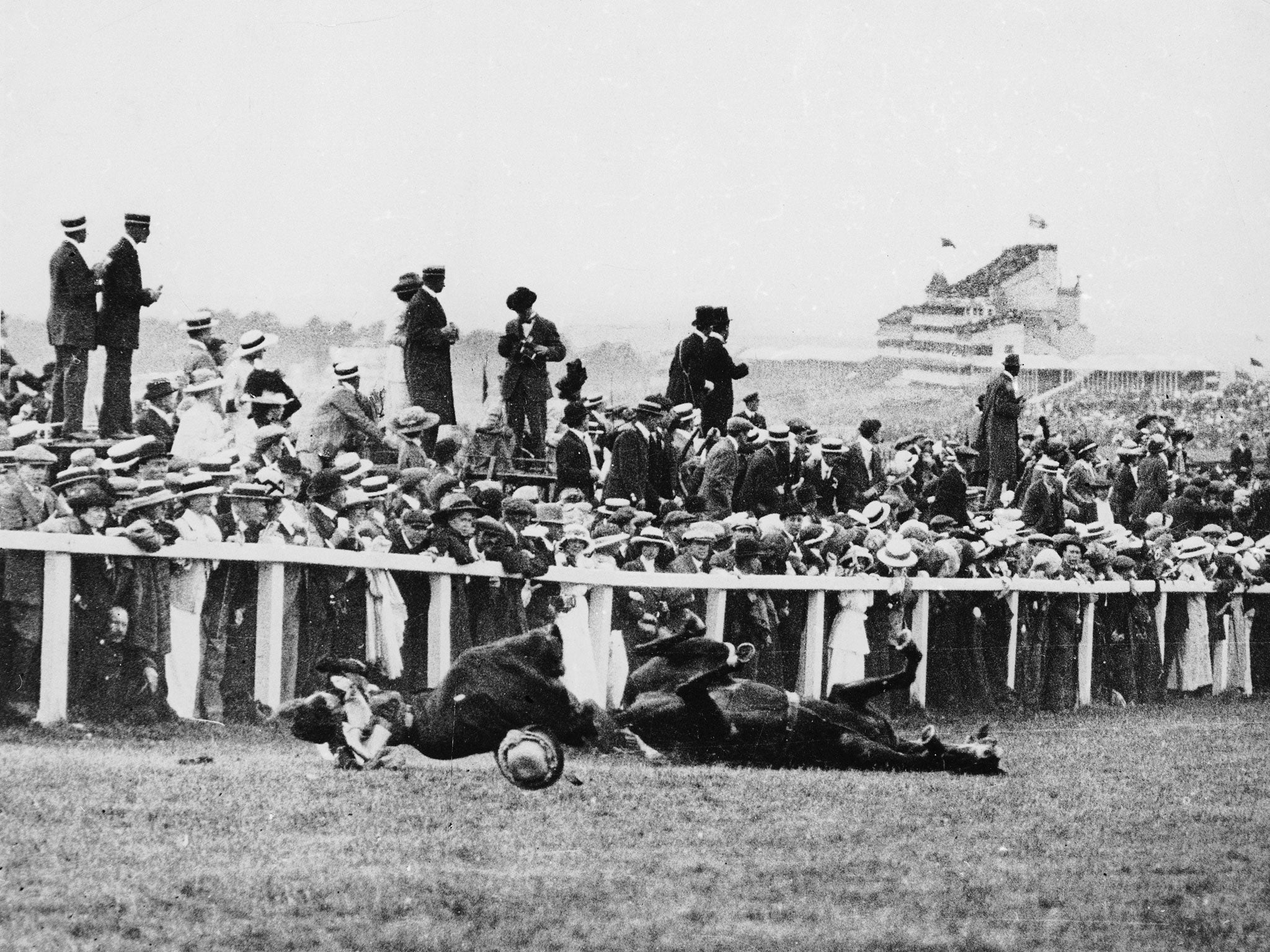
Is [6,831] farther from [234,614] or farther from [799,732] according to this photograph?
[799,732]

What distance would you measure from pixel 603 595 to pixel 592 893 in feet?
7.58

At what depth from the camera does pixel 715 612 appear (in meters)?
14.0

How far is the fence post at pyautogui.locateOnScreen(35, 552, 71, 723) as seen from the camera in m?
11.6

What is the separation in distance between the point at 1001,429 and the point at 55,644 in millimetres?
10581

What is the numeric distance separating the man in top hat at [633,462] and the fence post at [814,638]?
1.70m

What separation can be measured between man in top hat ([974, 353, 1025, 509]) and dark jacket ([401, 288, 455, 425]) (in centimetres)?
610

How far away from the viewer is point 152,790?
1155 cm

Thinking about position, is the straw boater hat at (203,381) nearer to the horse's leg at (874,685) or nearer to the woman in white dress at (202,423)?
the woman in white dress at (202,423)

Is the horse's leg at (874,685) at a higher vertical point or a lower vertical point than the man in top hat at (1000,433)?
lower

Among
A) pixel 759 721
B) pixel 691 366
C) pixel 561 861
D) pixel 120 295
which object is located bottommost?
pixel 561 861

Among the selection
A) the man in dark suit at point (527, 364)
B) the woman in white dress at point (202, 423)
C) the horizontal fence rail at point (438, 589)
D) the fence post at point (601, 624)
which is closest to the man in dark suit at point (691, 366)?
the man in dark suit at point (527, 364)

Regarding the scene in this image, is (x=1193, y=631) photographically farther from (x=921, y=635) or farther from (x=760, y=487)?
(x=760, y=487)

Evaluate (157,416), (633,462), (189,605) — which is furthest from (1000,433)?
(189,605)

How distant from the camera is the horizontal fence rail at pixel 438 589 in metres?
11.6
